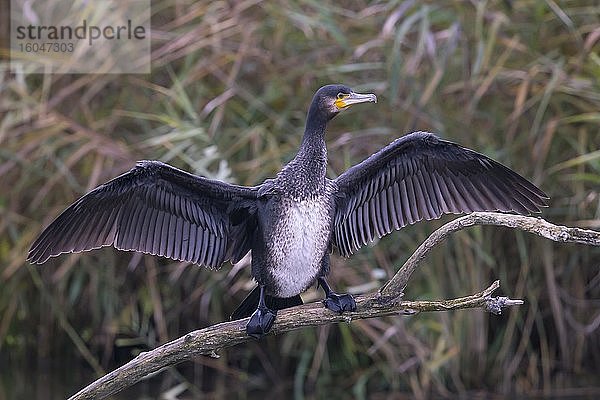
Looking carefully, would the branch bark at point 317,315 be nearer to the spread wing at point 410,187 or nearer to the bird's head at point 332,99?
the spread wing at point 410,187

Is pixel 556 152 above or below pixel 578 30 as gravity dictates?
below

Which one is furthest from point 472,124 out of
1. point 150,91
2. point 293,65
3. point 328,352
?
point 150,91

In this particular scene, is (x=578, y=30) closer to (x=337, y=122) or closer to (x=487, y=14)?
(x=487, y=14)

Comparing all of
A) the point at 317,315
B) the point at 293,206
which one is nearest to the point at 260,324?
the point at 317,315

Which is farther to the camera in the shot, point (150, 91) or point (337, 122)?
point (150, 91)

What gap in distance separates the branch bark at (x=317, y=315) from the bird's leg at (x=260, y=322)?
2cm

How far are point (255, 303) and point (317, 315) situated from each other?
0.47 m

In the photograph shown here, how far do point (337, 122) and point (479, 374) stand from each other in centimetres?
154

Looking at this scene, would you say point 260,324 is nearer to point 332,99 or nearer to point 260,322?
point 260,322

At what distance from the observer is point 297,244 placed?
3594 millimetres

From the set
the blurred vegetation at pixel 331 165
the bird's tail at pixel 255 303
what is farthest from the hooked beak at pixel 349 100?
the blurred vegetation at pixel 331 165

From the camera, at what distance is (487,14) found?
5.66 meters

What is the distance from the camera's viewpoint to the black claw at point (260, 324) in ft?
11.0

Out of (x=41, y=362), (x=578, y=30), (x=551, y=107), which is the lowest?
(x=41, y=362)
